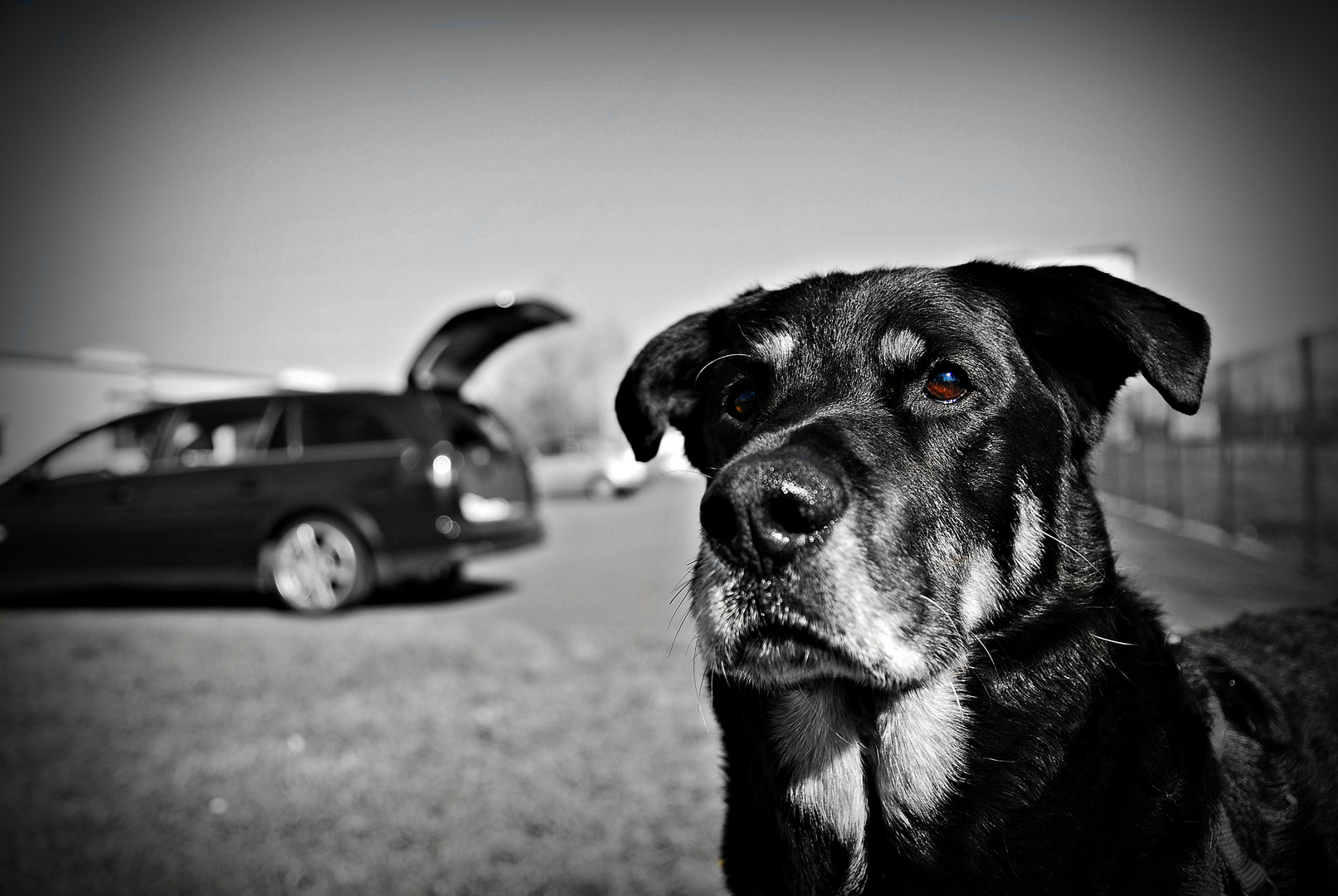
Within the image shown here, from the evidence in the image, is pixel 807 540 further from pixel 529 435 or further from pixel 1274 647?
pixel 529 435

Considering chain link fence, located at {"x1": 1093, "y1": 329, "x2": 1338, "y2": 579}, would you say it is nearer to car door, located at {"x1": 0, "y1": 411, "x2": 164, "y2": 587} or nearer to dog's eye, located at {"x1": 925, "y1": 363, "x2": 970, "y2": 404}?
dog's eye, located at {"x1": 925, "y1": 363, "x2": 970, "y2": 404}

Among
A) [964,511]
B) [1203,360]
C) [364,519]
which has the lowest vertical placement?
[364,519]

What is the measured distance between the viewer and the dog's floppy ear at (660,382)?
8.46 ft

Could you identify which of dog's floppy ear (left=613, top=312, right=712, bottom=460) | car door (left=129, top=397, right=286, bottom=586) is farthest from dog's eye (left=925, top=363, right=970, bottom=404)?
car door (left=129, top=397, right=286, bottom=586)

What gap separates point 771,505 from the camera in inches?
63.6

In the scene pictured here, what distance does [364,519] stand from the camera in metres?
7.82

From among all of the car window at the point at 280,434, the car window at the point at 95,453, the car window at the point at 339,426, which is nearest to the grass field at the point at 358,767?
the car window at the point at 339,426

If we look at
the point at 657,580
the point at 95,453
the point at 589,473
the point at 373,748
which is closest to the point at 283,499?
the point at 95,453

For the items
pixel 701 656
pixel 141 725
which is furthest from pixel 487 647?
pixel 701 656

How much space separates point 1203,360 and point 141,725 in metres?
5.17

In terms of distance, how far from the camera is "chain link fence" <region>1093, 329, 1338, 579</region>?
696 centimetres

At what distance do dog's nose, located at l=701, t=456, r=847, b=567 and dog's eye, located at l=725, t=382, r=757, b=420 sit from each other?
68 cm

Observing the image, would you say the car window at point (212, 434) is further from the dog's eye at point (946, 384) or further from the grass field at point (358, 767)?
Result: the dog's eye at point (946, 384)

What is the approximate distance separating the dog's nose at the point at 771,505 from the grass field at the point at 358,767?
1855 mm
